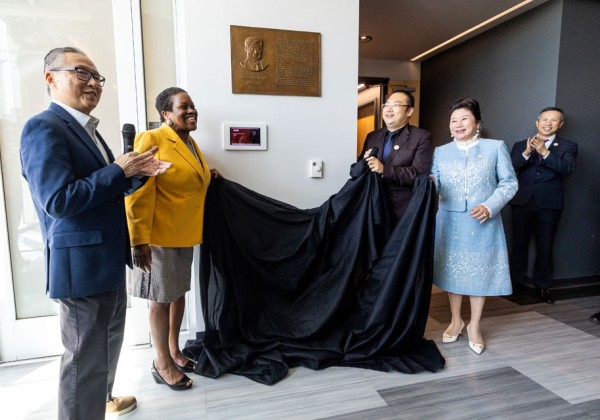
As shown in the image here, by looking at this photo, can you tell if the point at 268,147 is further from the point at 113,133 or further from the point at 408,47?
the point at 408,47

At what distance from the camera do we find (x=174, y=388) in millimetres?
1893

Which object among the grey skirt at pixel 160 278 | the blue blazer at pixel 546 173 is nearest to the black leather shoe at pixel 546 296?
the blue blazer at pixel 546 173

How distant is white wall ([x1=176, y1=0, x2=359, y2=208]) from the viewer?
2188 millimetres

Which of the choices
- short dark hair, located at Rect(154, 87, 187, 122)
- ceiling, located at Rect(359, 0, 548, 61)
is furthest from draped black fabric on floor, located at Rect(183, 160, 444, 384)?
ceiling, located at Rect(359, 0, 548, 61)

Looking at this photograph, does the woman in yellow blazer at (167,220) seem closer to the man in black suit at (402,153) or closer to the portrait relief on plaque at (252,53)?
the portrait relief on plaque at (252,53)

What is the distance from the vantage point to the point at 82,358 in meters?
1.26

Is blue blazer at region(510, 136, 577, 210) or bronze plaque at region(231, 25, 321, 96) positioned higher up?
bronze plaque at region(231, 25, 321, 96)

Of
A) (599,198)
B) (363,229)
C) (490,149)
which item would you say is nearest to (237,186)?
(363,229)

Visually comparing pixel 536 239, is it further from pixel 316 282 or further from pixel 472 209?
pixel 316 282

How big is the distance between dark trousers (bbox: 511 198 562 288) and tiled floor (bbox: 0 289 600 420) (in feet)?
3.05

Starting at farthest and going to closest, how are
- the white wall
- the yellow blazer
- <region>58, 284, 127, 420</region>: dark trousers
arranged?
the white wall → the yellow blazer → <region>58, 284, 127, 420</region>: dark trousers

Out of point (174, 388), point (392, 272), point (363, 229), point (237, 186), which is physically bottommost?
point (174, 388)

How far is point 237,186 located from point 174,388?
113 centimetres

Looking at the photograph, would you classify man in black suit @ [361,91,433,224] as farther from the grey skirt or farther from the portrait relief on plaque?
the grey skirt
